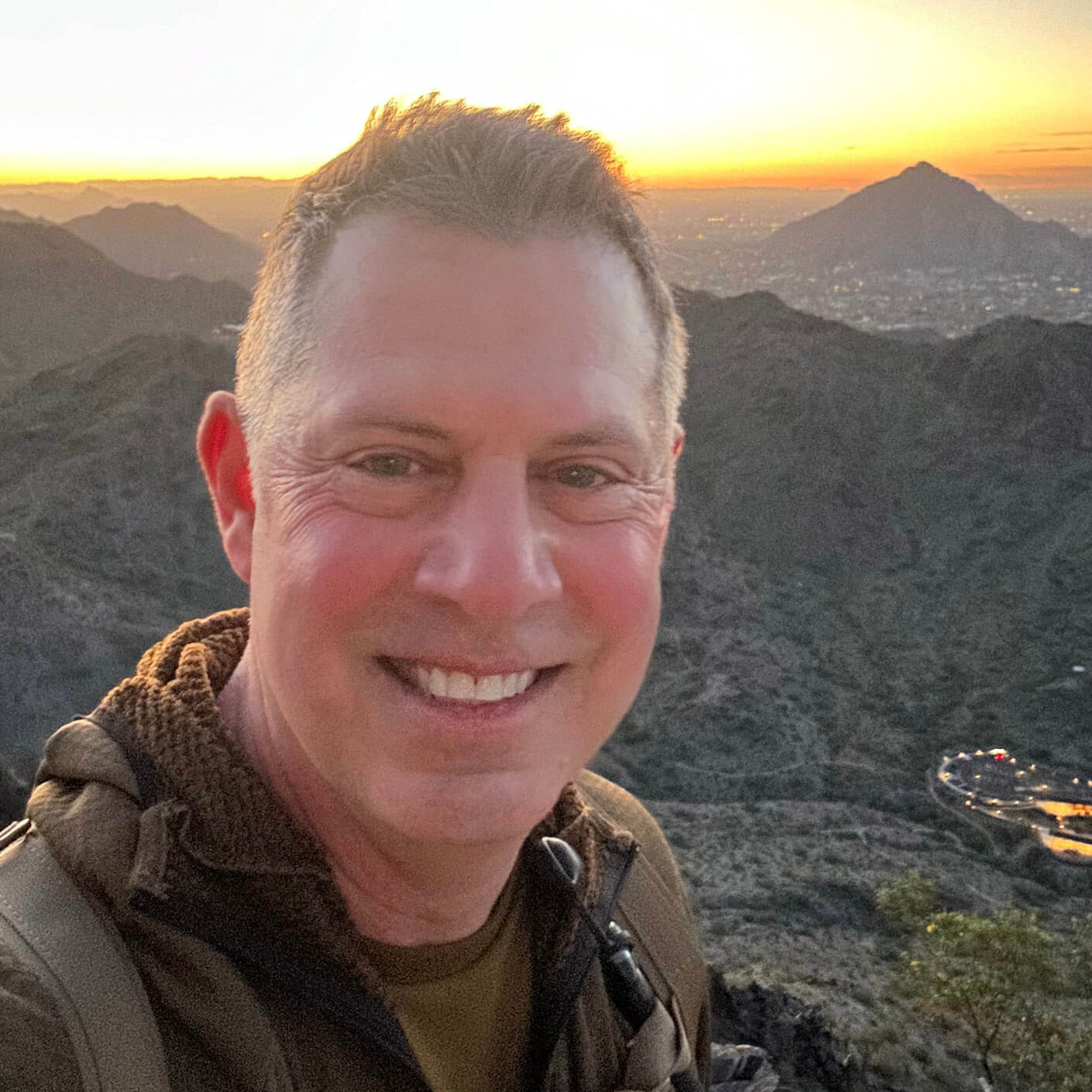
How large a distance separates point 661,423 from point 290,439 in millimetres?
764

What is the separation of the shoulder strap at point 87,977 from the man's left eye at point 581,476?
110 centimetres

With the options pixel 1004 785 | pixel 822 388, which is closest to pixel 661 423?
pixel 1004 785

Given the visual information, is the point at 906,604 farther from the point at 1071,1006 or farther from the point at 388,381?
the point at 388,381

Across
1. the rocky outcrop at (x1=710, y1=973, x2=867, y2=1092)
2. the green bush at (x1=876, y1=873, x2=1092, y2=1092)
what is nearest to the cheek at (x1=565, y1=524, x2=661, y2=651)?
the rocky outcrop at (x1=710, y1=973, x2=867, y2=1092)

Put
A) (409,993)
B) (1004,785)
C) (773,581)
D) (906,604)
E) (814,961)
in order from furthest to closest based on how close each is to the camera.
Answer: (773,581) < (906,604) < (1004,785) < (814,961) < (409,993)

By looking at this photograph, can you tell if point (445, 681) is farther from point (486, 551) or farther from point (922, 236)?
point (922, 236)

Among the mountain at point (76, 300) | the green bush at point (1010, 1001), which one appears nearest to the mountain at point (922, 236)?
the mountain at point (76, 300)

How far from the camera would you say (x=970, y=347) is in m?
55.1

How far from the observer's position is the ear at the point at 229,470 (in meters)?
2.23

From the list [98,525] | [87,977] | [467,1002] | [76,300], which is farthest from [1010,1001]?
[76,300]

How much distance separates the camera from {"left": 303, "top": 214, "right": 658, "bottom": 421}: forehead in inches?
72.4

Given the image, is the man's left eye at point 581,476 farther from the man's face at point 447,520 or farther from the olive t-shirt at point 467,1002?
the olive t-shirt at point 467,1002

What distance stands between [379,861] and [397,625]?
588 mm

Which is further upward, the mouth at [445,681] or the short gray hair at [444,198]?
the short gray hair at [444,198]
